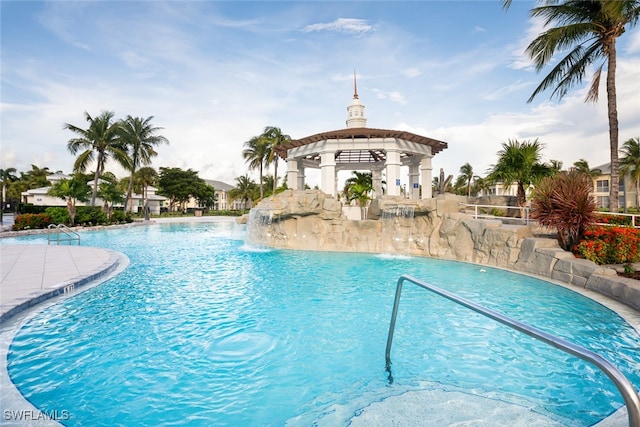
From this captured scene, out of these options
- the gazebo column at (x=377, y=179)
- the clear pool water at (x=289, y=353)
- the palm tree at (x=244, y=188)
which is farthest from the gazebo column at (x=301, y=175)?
the palm tree at (x=244, y=188)

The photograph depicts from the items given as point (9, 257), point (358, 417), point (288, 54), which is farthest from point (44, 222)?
point (358, 417)

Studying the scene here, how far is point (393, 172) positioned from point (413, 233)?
6.26 m

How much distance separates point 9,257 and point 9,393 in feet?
35.8

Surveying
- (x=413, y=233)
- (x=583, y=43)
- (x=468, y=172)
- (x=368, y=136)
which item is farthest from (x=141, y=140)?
(x=468, y=172)

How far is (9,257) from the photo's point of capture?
36.8 feet

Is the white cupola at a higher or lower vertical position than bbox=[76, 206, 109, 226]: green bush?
higher

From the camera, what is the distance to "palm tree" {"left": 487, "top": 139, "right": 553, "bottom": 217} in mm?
15633

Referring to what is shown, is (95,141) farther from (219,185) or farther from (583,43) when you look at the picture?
(219,185)

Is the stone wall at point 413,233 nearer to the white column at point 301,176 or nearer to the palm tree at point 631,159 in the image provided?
the white column at point 301,176

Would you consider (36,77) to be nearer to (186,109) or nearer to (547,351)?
(186,109)

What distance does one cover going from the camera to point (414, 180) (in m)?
26.0

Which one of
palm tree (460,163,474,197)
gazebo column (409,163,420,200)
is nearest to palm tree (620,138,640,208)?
palm tree (460,163,474,197)

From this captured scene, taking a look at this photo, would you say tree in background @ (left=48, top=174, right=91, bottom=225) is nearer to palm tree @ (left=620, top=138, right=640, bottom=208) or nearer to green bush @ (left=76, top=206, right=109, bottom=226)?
green bush @ (left=76, top=206, right=109, bottom=226)

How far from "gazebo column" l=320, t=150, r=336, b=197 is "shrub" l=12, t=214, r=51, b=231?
21666mm
